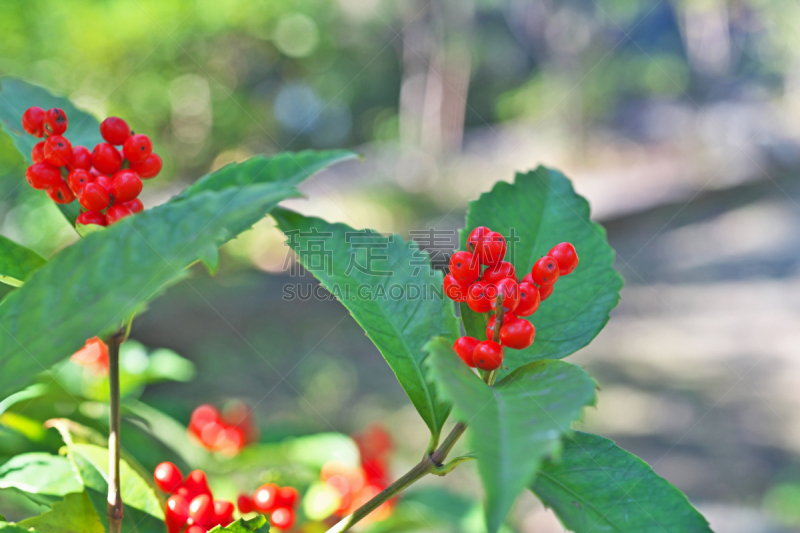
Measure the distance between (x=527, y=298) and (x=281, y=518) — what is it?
1.95ft

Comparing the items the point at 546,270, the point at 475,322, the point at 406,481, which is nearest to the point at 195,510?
the point at 406,481

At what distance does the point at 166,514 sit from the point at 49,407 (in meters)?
0.38

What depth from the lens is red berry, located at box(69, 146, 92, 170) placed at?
632 millimetres

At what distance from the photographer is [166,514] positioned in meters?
0.74

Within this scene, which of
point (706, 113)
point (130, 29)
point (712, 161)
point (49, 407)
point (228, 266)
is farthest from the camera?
point (706, 113)

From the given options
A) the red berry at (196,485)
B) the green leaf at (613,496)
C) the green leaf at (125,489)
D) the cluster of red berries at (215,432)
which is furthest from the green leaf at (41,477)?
the green leaf at (613,496)

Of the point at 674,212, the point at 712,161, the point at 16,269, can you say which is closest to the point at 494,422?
the point at 16,269

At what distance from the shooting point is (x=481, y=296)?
59 centimetres

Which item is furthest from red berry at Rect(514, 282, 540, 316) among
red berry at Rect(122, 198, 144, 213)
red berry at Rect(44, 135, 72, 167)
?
red berry at Rect(44, 135, 72, 167)

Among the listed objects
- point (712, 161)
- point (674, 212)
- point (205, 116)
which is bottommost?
point (674, 212)

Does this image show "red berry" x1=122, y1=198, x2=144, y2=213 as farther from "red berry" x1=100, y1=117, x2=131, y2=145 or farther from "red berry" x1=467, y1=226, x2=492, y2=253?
"red berry" x1=467, y1=226, x2=492, y2=253

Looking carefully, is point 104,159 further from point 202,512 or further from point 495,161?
point 495,161

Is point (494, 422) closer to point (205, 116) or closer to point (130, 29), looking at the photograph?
point (130, 29)

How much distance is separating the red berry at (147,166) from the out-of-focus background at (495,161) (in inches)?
31.9
